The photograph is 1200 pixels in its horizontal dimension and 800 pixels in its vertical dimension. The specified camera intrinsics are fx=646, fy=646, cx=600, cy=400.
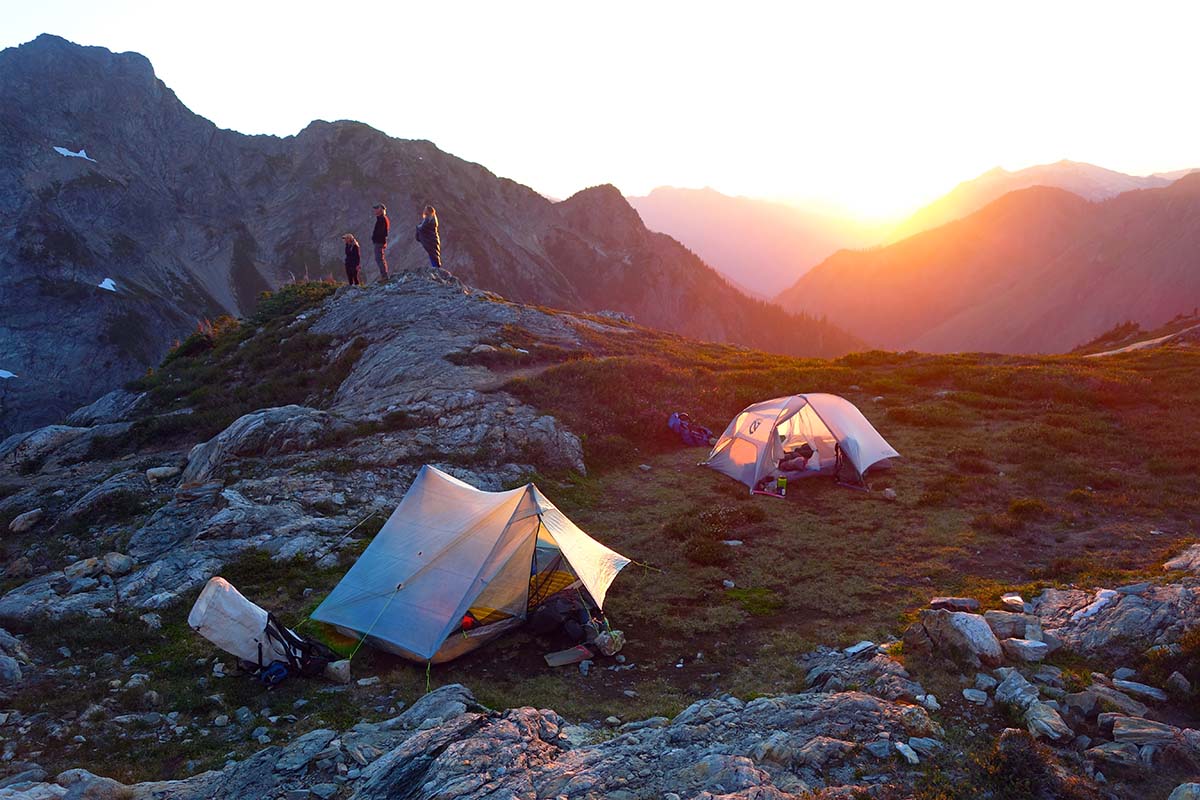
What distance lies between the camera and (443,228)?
100 meters

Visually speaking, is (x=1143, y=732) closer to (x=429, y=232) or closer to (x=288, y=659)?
(x=288, y=659)

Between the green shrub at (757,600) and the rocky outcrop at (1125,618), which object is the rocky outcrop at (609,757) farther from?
the green shrub at (757,600)

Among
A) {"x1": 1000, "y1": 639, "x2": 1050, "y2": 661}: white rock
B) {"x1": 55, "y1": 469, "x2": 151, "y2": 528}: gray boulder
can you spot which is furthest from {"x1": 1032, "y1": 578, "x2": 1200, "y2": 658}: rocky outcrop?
{"x1": 55, "y1": 469, "x2": 151, "y2": 528}: gray boulder

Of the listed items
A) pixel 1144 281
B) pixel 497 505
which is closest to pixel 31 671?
pixel 497 505

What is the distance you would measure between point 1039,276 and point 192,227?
18127cm

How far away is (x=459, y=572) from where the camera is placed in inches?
395

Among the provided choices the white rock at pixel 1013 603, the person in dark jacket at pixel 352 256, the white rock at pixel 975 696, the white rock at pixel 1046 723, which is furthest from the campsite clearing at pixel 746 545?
the person in dark jacket at pixel 352 256

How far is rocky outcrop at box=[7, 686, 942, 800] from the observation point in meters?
5.63

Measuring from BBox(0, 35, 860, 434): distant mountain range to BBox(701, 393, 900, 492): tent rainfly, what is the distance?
276ft

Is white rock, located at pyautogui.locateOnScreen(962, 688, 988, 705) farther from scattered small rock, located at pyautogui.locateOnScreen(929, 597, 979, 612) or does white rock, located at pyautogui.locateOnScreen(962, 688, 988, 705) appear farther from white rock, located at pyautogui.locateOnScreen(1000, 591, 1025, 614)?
white rock, located at pyautogui.locateOnScreen(1000, 591, 1025, 614)

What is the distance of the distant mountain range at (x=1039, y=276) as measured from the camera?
420 feet

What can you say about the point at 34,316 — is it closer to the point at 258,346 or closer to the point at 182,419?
the point at 258,346

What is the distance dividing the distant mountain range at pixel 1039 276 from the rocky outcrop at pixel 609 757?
478 feet

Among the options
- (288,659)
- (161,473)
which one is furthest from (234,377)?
(288,659)
